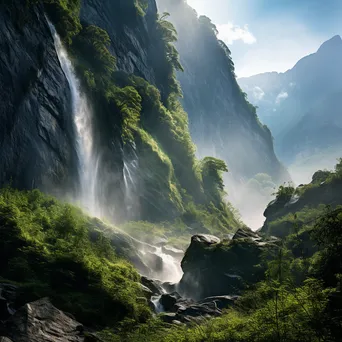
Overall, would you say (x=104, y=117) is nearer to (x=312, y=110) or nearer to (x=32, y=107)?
(x=32, y=107)

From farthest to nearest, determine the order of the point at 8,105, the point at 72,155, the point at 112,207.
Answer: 1. the point at 112,207
2. the point at 72,155
3. the point at 8,105

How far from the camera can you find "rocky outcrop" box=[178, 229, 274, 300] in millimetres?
19828

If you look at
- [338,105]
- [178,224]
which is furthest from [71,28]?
[338,105]

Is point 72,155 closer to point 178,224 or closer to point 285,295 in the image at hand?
point 178,224

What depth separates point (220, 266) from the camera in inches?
821

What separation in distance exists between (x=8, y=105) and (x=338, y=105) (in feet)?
565

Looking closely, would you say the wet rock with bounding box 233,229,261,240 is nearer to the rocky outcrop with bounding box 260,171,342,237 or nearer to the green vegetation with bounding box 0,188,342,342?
the green vegetation with bounding box 0,188,342,342

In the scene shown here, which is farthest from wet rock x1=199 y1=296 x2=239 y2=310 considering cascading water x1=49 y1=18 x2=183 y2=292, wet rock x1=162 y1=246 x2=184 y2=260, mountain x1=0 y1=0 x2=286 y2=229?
mountain x1=0 y1=0 x2=286 y2=229

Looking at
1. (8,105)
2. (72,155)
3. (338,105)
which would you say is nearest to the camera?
(8,105)

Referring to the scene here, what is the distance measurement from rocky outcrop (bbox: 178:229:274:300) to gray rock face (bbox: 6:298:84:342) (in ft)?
36.6

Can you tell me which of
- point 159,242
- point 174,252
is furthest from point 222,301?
point 159,242

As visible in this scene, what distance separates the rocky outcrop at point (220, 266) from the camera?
781 inches

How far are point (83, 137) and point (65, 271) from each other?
18.2m

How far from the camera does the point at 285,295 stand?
7.71m
